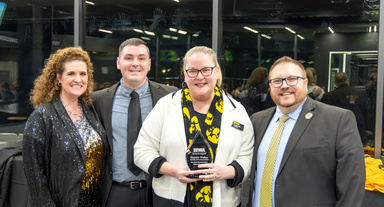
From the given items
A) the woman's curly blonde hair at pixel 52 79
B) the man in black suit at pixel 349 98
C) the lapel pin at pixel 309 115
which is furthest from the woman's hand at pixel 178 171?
the man in black suit at pixel 349 98

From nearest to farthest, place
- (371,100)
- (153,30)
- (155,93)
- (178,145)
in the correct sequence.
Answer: (178,145) → (155,93) → (371,100) → (153,30)

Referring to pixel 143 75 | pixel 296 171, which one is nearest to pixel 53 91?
pixel 143 75

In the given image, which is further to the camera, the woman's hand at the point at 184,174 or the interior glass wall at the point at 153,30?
the interior glass wall at the point at 153,30

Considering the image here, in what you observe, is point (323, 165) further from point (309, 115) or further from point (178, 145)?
point (178, 145)

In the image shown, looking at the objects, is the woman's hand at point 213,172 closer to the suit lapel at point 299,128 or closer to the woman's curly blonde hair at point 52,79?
the suit lapel at point 299,128

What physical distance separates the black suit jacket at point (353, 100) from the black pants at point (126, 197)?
2.98 meters

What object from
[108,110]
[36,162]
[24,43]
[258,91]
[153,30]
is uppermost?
[153,30]

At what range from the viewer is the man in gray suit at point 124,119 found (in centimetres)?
279

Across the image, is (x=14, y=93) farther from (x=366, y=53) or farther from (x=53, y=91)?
(x=366, y=53)

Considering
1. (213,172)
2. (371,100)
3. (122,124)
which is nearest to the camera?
(213,172)

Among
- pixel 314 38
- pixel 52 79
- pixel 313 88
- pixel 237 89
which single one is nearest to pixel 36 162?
pixel 52 79

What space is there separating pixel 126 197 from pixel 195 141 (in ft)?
2.64

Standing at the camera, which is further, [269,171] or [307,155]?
[269,171]

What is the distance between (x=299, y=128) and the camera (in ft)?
7.51
